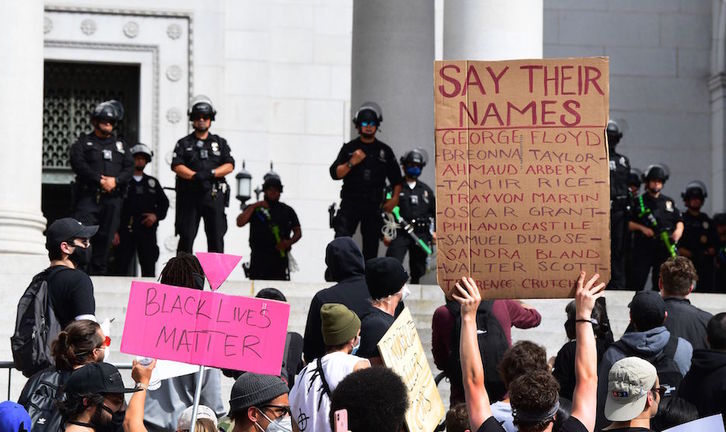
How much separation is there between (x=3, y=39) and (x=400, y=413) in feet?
35.2

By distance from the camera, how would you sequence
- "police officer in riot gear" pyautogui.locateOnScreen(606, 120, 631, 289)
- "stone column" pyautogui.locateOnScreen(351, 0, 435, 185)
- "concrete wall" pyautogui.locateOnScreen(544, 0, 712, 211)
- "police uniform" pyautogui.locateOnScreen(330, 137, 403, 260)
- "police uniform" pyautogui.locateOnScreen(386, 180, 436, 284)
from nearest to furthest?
"police uniform" pyautogui.locateOnScreen(386, 180, 436, 284)
"police uniform" pyautogui.locateOnScreen(330, 137, 403, 260)
"police officer in riot gear" pyautogui.locateOnScreen(606, 120, 631, 289)
"stone column" pyautogui.locateOnScreen(351, 0, 435, 185)
"concrete wall" pyautogui.locateOnScreen(544, 0, 712, 211)

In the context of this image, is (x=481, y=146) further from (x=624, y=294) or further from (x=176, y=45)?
(x=176, y=45)

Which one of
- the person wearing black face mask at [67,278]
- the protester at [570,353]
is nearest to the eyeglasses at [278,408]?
the protester at [570,353]

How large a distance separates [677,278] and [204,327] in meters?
3.72

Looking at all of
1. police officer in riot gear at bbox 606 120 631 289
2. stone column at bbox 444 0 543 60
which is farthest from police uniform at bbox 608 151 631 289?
stone column at bbox 444 0 543 60

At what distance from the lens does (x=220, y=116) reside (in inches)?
869

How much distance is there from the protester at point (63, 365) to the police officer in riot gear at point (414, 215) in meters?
7.96

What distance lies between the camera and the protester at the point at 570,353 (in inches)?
353

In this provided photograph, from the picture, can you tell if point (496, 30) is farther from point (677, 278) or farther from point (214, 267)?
point (214, 267)

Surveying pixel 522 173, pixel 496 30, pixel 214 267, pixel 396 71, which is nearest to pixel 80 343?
pixel 214 267

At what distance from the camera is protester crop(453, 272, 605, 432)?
252 inches

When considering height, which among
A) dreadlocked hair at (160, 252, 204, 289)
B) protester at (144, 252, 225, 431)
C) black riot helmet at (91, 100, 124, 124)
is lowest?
protester at (144, 252, 225, 431)

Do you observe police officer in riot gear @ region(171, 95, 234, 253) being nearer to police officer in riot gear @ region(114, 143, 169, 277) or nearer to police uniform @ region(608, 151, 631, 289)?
police officer in riot gear @ region(114, 143, 169, 277)

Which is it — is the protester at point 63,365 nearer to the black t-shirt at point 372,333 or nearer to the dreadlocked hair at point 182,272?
the dreadlocked hair at point 182,272
